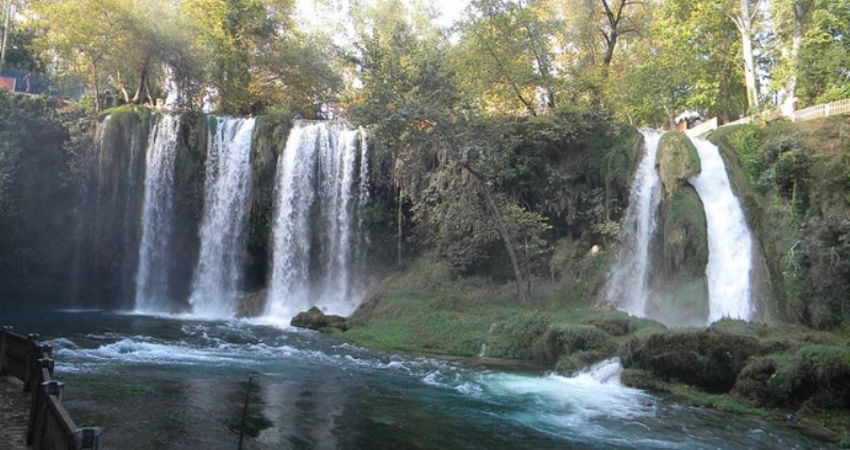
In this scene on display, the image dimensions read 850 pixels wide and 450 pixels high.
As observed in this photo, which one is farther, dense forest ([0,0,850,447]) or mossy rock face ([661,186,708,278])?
mossy rock face ([661,186,708,278])

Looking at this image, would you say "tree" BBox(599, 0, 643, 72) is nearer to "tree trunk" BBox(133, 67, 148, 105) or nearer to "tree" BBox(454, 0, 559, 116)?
"tree" BBox(454, 0, 559, 116)

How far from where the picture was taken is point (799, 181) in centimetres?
2216

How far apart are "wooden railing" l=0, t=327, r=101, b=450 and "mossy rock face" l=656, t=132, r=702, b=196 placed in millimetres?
19950

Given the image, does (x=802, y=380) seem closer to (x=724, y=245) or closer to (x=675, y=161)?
(x=724, y=245)

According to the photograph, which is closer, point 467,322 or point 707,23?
point 467,322

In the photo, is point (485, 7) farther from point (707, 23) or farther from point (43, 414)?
point (43, 414)

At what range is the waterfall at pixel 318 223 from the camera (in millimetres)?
28250

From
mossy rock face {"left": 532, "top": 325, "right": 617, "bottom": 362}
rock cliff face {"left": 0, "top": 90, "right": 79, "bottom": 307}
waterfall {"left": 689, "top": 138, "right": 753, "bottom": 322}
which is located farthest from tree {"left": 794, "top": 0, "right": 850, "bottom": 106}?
rock cliff face {"left": 0, "top": 90, "right": 79, "bottom": 307}

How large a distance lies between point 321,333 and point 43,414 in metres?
16.0

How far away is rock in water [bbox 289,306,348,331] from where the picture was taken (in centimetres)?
2308

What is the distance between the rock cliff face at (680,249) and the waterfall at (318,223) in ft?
39.7

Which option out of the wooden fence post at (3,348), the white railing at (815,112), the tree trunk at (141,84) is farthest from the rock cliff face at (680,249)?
the tree trunk at (141,84)

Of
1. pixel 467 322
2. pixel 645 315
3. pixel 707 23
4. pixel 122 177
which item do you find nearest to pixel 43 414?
pixel 467 322

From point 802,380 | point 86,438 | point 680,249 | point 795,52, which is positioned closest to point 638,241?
point 680,249
